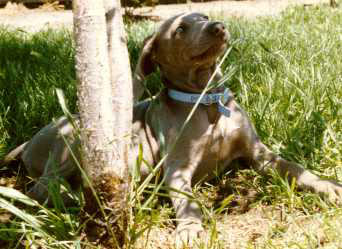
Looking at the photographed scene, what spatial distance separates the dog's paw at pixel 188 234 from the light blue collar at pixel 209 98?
2.43 ft

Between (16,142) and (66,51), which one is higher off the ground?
(66,51)

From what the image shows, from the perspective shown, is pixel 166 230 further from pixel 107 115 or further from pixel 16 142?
pixel 16 142

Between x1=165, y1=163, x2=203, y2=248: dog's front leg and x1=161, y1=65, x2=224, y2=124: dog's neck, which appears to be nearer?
x1=165, y1=163, x2=203, y2=248: dog's front leg

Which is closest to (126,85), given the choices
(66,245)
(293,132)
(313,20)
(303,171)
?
(66,245)

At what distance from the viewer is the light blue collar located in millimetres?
2773

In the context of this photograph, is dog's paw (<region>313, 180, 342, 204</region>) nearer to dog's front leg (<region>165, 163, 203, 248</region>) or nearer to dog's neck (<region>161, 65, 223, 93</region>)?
A: dog's front leg (<region>165, 163, 203, 248</region>)

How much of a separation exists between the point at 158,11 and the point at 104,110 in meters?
7.83

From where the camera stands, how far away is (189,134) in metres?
2.75

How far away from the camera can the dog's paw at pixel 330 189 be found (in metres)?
2.40

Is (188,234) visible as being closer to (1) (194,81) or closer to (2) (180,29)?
(1) (194,81)

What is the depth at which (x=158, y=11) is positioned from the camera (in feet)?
31.2

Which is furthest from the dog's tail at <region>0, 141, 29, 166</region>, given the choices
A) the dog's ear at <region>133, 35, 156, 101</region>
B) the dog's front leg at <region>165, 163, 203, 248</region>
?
the dog's front leg at <region>165, 163, 203, 248</region>

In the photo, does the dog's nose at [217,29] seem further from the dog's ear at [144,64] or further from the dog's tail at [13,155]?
the dog's tail at [13,155]

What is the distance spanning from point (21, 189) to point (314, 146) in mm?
1797
